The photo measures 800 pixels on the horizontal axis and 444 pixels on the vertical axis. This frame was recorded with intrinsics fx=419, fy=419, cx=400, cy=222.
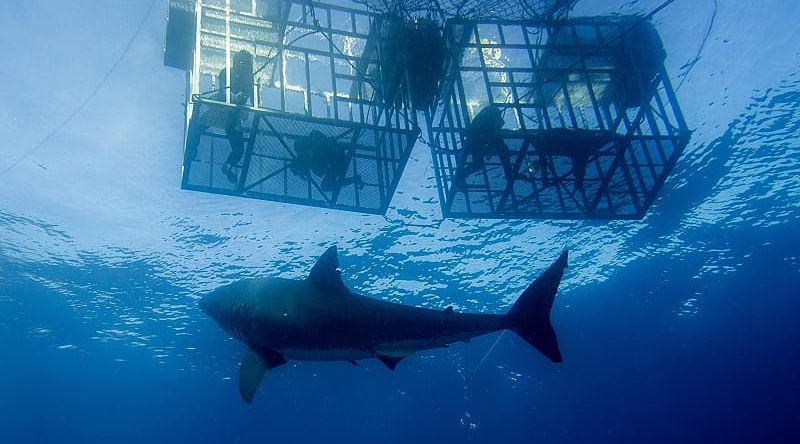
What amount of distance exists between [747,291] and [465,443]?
75.6 metres

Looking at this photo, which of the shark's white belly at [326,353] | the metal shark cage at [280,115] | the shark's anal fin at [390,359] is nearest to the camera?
the shark's white belly at [326,353]

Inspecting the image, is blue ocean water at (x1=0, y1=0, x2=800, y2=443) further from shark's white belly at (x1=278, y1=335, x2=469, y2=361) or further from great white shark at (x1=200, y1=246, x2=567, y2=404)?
shark's white belly at (x1=278, y1=335, x2=469, y2=361)

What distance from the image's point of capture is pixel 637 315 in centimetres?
3500

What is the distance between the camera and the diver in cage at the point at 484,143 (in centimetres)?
862

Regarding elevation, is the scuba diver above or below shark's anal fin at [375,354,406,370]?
above

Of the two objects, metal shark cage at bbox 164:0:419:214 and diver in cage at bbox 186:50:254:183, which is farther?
metal shark cage at bbox 164:0:419:214

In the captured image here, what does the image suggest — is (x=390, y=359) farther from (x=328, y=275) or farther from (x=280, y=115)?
(x=280, y=115)

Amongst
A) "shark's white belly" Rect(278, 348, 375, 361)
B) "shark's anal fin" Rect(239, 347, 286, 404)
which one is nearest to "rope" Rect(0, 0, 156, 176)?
"shark's anal fin" Rect(239, 347, 286, 404)

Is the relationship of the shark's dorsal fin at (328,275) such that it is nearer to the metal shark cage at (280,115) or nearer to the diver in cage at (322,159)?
the metal shark cage at (280,115)

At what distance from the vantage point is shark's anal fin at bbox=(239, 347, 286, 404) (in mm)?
4484

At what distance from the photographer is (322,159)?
8.60 meters

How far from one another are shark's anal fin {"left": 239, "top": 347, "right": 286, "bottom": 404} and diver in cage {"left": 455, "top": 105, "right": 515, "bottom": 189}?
592cm

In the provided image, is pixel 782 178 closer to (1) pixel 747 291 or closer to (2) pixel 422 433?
(1) pixel 747 291

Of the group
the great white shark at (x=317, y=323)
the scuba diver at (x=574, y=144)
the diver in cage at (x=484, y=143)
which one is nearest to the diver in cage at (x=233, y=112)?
the great white shark at (x=317, y=323)
